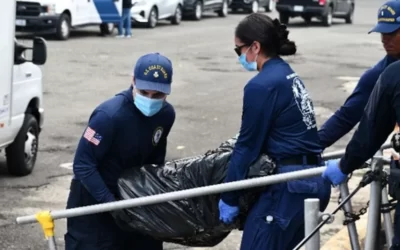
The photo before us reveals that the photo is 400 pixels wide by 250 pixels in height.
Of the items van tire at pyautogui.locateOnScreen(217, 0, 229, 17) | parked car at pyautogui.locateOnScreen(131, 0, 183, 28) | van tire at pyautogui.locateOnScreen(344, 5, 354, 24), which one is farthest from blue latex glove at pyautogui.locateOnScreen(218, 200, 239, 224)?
van tire at pyautogui.locateOnScreen(344, 5, 354, 24)

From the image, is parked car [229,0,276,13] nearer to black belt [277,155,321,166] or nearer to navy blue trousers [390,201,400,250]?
black belt [277,155,321,166]

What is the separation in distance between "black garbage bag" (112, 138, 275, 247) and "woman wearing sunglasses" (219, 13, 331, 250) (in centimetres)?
10

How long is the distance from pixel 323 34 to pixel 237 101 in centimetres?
1540

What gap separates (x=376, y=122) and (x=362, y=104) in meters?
1.65

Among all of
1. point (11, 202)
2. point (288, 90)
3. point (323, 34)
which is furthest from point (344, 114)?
point (323, 34)

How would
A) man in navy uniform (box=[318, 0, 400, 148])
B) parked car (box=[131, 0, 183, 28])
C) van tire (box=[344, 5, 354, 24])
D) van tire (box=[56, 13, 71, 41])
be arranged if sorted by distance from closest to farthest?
man in navy uniform (box=[318, 0, 400, 148]), van tire (box=[56, 13, 71, 41]), parked car (box=[131, 0, 183, 28]), van tire (box=[344, 5, 354, 24])

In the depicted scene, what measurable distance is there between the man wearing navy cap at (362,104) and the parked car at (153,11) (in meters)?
20.7

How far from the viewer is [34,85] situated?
367 inches

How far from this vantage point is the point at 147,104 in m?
4.58

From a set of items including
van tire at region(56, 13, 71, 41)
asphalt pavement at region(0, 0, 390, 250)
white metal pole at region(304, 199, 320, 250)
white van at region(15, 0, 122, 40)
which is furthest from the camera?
van tire at region(56, 13, 71, 41)

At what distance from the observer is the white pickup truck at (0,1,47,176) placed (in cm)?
812

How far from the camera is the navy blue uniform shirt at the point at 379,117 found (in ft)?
12.4

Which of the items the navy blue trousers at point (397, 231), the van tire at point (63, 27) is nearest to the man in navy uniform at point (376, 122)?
the navy blue trousers at point (397, 231)

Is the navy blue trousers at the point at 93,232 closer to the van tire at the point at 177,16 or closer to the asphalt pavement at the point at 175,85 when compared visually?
the asphalt pavement at the point at 175,85
